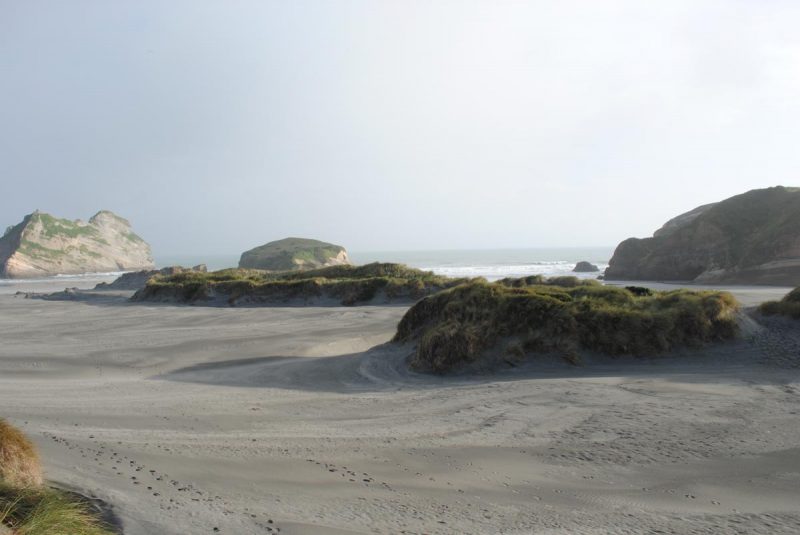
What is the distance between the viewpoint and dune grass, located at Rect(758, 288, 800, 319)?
11648mm

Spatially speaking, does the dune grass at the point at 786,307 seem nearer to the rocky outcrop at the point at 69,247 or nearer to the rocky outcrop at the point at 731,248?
the rocky outcrop at the point at 731,248

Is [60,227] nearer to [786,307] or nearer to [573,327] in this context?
[573,327]

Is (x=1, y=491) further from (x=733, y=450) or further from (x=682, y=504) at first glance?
(x=733, y=450)

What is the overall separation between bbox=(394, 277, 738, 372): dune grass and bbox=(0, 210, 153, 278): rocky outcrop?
83.9m

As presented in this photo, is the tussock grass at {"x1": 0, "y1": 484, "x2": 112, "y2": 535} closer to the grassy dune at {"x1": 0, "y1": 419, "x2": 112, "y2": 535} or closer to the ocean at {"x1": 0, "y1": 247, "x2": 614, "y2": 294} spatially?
the grassy dune at {"x1": 0, "y1": 419, "x2": 112, "y2": 535}

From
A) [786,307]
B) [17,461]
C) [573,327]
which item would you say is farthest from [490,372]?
[17,461]

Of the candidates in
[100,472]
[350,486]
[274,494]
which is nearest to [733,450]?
[350,486]

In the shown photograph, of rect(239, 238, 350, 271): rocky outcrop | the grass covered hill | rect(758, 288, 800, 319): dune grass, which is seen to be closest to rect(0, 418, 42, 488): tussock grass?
rect(758, 288, 800, 319): dune grass

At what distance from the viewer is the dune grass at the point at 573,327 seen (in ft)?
36.0

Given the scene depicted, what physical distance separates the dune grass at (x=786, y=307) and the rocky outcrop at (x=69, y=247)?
8824 centimetres

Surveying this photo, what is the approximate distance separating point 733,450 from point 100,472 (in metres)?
6.53

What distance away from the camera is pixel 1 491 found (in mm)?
4055

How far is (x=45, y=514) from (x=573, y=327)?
31.5 feet

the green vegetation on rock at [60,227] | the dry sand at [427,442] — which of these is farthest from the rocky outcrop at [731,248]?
the green vegetation on rock at [60,227]
